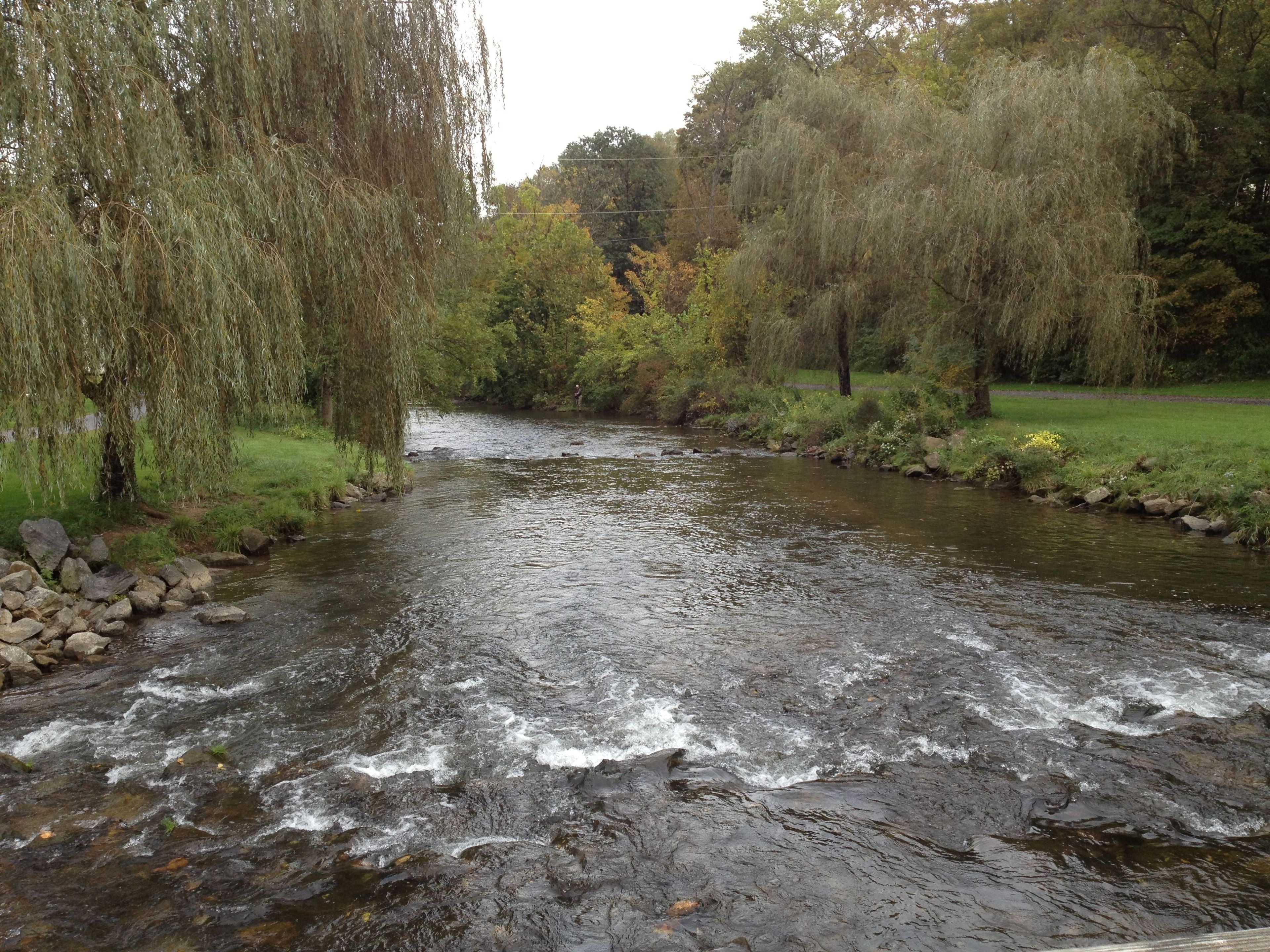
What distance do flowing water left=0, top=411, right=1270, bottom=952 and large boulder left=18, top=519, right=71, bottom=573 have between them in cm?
201

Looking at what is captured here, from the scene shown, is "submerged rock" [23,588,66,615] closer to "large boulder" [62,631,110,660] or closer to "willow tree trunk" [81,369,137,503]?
"large boulder" [62,631,110,660]

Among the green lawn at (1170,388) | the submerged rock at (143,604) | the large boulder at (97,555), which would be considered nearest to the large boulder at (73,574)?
the large boulder at (97,555)

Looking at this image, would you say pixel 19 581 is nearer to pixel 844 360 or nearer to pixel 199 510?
pixel 199 510

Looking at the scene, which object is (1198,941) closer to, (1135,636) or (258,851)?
(258,851)

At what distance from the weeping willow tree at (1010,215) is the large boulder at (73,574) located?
20.5 metres

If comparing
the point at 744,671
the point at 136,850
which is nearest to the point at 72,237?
the point at 136,850

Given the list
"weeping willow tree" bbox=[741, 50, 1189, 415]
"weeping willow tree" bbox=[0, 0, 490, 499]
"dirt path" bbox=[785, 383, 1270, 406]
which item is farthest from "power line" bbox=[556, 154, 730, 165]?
"weeping willow tree" bbox=[0, 0, 490, 499]

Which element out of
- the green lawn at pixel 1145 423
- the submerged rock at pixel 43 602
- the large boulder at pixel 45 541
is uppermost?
the green lawn at pixel 1145 423

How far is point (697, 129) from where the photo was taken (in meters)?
54.0

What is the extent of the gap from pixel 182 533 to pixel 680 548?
810 cm

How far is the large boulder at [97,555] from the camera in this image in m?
11.7

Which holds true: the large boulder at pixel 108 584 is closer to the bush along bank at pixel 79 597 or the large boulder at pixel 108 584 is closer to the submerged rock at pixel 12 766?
the bush along bank at pixel 79 597

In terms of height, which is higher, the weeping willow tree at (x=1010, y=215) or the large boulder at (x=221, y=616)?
the weeping willow tree at (x=1010, y=215)

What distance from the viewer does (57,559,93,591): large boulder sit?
11.1 metres
